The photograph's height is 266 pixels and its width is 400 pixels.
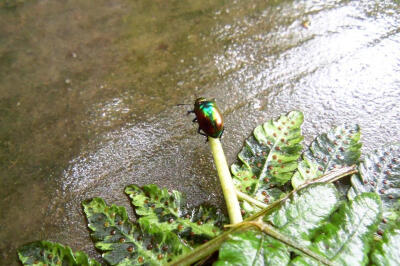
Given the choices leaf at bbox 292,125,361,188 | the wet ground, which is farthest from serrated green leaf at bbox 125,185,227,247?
leaf at bbox 292,125,361,188

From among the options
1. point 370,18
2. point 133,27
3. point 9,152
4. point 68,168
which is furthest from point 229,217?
point 370,18

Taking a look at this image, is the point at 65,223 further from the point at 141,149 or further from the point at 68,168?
the point at 141,149

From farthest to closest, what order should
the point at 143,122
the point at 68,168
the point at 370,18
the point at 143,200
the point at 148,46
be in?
1. the point at 370,18
2. the point at 148,46
3. the point at 143,122
4. the point at 68,168
5. the point at 143,200

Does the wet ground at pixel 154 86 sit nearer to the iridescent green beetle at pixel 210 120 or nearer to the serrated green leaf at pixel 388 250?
the iridescent green beetle at pixel 210 120

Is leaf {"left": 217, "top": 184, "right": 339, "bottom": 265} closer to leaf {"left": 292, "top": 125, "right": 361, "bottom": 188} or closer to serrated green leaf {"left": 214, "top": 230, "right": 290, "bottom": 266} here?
serrated green leaf {"left": 214, "top": 230, "right": 290, "bottom": 266}

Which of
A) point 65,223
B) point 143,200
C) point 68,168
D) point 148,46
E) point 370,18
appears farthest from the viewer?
point 370,18

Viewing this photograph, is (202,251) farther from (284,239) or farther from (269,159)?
(269,159)
